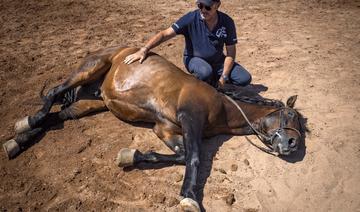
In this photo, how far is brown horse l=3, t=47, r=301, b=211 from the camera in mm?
4070

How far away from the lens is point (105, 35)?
6.98 metres

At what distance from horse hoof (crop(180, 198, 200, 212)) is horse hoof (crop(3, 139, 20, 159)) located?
216cm

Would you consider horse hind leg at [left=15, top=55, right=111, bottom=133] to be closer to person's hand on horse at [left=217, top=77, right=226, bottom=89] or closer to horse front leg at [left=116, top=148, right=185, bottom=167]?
horse front leg at [left=116, top=148, right=185, bottom=167]

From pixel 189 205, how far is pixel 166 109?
135 centimetres

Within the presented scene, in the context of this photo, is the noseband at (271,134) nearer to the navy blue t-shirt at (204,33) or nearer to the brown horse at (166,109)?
the brown horse at (166,109)

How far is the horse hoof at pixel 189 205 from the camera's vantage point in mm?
3363

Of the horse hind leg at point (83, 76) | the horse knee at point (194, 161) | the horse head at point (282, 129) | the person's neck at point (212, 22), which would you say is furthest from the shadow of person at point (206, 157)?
the horse hind leg at point (83, 76)

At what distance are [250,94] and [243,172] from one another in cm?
177

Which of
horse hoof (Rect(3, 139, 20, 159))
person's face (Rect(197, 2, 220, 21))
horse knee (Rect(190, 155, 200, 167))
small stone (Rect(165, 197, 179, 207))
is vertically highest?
person's face (Rect(197, 2, 220, 21))

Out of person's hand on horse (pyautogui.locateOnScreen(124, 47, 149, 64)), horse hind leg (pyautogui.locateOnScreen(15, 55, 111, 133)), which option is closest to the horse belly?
horse hind leg (pyautogui.locateOnScreen(15, 55, 111, 133))

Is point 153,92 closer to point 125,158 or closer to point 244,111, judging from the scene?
point 125,158

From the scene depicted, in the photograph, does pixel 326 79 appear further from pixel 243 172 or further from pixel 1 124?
pixel 1 124

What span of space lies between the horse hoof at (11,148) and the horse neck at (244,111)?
8.67 feet

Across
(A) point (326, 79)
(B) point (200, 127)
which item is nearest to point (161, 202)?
(B) point (200, 127)
